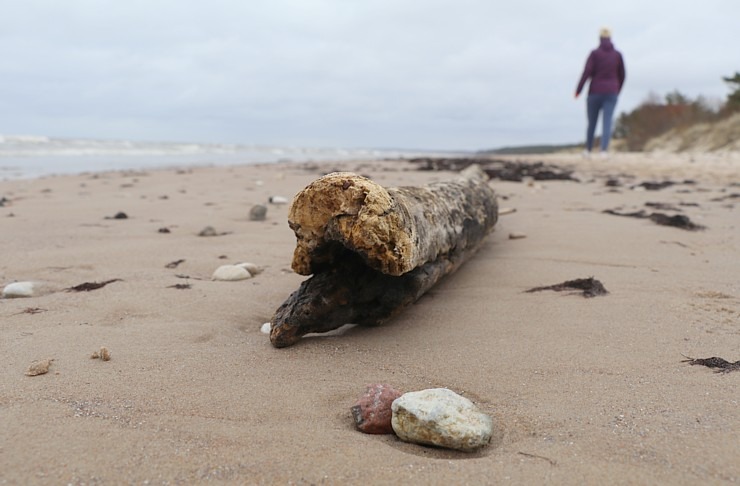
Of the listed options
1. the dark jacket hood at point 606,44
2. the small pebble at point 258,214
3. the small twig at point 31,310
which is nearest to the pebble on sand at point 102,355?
the small twig at point 31,310

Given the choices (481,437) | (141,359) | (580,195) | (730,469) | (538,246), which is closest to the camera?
(730,469)

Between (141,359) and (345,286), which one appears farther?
(345,286)

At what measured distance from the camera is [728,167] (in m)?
10.1

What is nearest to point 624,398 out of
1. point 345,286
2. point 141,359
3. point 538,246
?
point 345,286

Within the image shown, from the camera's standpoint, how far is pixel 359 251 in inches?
79.5

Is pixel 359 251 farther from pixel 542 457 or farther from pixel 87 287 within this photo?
pixel 87 287

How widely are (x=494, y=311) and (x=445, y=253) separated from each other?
0.41 metres

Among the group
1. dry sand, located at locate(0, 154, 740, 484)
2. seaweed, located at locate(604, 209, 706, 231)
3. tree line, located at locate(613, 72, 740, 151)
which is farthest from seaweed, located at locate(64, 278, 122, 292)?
tree line, located at locate(613, 72, 740, 151)

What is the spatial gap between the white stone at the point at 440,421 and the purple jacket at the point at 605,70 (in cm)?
1219

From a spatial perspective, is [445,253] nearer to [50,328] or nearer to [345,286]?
[345,286]

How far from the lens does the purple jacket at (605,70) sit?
11914 mm

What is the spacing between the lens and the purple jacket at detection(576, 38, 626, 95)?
39.1 feet

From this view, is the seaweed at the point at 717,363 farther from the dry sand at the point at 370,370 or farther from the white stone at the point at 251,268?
the white stone at the point at 251,268

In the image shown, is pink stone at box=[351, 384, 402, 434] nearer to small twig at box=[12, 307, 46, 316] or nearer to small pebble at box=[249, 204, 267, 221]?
small twig at box=[12, 307, 46, 316]
